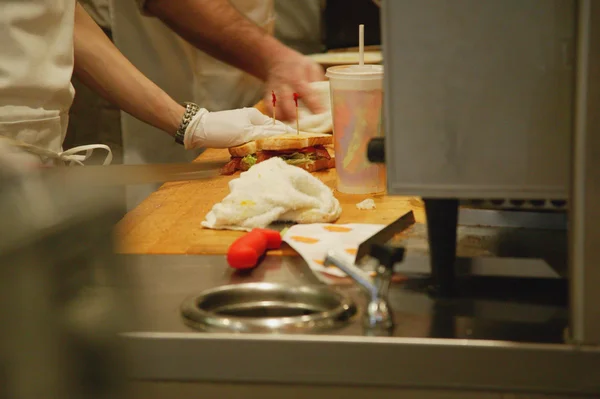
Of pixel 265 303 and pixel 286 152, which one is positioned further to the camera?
pixel 286 152

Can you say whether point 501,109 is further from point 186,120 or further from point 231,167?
point 186,120

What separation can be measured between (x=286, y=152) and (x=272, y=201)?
2.25ft

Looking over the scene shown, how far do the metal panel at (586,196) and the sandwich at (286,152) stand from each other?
1.24 m

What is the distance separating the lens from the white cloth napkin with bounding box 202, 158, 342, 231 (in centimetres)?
139

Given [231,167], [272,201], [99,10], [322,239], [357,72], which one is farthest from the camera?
[99,10]

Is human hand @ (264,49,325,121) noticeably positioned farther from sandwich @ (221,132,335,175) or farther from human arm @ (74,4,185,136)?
human arm @ (74,4,185,136)

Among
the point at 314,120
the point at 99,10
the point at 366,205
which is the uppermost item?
the point at 99,10

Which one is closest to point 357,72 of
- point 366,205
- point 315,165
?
point 366,205

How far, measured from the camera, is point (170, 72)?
3.88 meters

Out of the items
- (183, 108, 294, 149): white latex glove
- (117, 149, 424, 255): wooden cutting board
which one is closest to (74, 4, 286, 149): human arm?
(183, 108, 294, 149): white latex glove

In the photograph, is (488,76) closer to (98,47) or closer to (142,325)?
(142,325)

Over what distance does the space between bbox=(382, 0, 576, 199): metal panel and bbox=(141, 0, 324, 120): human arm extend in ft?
4.37

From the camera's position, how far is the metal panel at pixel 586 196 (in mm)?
771

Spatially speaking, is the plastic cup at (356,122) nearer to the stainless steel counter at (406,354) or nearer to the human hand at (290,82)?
the human hand at (290,82)
